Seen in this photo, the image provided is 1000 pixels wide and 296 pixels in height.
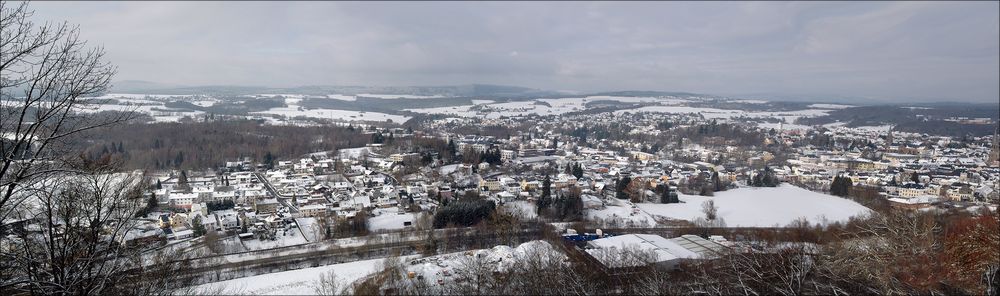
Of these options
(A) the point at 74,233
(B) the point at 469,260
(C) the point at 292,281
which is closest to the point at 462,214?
(B) the point at 469,260

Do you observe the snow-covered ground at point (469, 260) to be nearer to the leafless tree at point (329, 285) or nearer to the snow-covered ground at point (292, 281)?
the snow-covered ground at point (292, 281)

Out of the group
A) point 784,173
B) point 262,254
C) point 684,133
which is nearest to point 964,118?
point 684,133

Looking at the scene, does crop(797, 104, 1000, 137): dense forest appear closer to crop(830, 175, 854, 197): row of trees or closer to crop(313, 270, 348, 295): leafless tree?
crop(830, 175, 854, 197): row of trees

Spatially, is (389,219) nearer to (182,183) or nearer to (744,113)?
(182,183)

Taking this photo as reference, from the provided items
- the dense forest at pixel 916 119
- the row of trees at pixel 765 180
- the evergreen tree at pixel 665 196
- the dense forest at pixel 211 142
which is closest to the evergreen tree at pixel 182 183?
the dense forest at pixel 211 142

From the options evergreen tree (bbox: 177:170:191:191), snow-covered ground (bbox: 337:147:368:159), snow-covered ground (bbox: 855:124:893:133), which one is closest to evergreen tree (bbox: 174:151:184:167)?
evergreen tree (bbox: 177:170:191:191)

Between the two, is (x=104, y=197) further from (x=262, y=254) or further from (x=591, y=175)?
(x=591, y=175)
